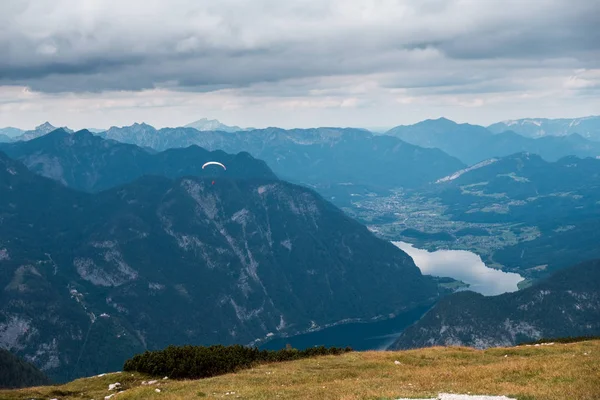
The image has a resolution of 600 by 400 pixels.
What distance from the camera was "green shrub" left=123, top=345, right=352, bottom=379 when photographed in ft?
194

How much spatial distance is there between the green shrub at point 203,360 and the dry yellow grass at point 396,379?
2.21 m

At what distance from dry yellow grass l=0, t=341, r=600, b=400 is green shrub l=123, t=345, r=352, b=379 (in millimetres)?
2214

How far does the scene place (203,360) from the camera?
60.3 m

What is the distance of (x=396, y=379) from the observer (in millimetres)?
48531

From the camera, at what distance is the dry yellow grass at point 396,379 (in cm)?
4084

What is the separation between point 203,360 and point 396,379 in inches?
912

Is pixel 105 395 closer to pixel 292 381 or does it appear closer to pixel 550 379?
pixel 292 381

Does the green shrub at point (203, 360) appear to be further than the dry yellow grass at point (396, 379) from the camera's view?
Yes

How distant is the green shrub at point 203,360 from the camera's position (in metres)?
59.2

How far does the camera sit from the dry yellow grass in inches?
1608

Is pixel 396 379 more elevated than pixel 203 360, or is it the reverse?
pixel 396 379

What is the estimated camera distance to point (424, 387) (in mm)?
43156

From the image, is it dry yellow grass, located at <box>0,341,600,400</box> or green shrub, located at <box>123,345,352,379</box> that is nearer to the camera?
dry yellow grass, located at <box>0,341,600,400</box>

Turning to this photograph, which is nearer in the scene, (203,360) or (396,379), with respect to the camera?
(396,379)
